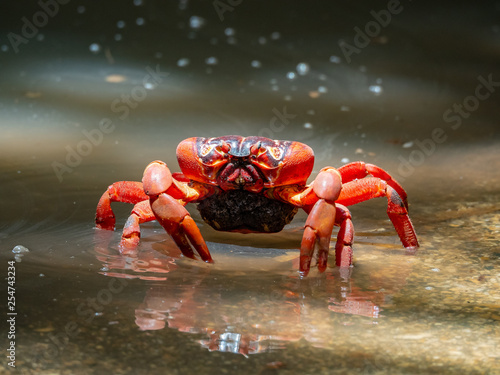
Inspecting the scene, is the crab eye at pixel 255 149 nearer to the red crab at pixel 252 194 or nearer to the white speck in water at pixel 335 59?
the red crab at pixel 252 194

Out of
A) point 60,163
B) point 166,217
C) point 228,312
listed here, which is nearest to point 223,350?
point 228,312

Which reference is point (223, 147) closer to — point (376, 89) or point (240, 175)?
point (240, 175)

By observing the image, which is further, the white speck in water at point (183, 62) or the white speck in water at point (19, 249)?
the white speck in water at point (183, 62)

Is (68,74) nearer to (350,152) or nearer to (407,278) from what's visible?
(350,152)
